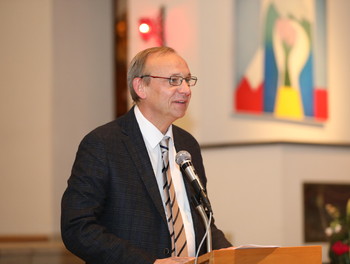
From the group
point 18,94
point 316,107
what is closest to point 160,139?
point 316,107

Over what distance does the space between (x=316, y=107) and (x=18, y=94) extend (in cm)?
309

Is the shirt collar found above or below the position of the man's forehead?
below

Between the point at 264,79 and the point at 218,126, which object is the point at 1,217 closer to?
the point at 218,126

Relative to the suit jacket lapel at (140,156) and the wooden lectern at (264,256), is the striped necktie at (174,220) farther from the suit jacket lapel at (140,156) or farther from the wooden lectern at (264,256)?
the wooden lectern at (264,256)

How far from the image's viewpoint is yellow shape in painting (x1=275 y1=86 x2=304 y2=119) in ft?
21.4

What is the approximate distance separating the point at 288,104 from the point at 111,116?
2.30m

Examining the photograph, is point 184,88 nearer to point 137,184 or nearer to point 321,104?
point 137,184

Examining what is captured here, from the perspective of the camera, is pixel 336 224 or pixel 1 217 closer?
pixel 336 224

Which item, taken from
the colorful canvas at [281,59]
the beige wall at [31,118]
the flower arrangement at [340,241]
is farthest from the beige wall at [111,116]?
the flower arrangement at [340,241]

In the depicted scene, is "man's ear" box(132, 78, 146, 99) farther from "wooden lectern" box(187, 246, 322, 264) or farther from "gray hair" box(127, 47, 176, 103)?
"wooden lectern" box(187, 246, 322, 264)

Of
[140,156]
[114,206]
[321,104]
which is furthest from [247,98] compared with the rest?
[114,206]

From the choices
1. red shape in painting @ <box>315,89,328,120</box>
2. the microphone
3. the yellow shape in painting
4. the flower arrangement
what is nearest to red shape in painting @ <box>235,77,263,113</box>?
the yellow shape in painting

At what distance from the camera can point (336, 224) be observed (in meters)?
5.06

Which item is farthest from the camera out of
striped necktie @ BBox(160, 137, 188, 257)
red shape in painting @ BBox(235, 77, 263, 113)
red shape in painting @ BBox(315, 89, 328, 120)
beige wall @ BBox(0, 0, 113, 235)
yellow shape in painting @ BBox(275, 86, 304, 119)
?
beige wall @ BBox(0, 0, 113, 235)
